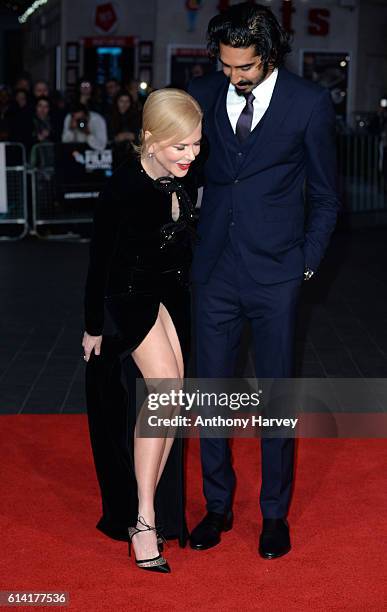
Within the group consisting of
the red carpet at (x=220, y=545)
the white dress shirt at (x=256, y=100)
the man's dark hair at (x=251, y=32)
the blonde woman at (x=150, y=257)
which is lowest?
the red carpet at (x=220, y=545)

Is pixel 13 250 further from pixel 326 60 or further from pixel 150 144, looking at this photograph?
pixel 326 60

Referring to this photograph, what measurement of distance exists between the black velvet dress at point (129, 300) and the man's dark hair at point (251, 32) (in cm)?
52

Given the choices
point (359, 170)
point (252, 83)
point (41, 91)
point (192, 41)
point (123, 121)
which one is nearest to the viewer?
point (252, 83)

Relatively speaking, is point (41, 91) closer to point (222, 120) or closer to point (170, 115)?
point (222, 120)

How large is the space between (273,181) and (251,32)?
54 centimetres

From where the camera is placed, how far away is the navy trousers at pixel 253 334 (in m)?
3.88

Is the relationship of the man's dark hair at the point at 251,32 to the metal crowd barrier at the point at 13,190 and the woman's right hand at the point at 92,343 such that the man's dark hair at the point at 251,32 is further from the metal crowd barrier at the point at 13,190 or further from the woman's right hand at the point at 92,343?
the metal crowd barrier at the point at 13,190

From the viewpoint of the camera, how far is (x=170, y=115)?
3.49 meters

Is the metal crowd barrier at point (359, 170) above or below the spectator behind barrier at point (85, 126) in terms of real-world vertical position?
below

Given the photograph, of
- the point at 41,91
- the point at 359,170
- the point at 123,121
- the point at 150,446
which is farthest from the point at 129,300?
the point at 359,170

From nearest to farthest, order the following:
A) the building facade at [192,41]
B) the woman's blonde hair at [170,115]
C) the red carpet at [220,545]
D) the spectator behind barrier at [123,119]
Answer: the woman's blonde hair at [170,115]
the red carpet at [220,545]
the spectator behind barrier at [123,119]
the building facade at [192,41]

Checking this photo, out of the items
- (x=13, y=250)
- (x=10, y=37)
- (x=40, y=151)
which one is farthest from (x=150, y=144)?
(x=10, y=37)

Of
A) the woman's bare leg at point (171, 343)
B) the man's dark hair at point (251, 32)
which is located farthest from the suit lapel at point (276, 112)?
the woman's bare leg at point (171, 343)

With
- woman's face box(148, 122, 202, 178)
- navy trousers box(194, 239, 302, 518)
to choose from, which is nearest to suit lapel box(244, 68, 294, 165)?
woman's face box(148, 122, 202, 178)
